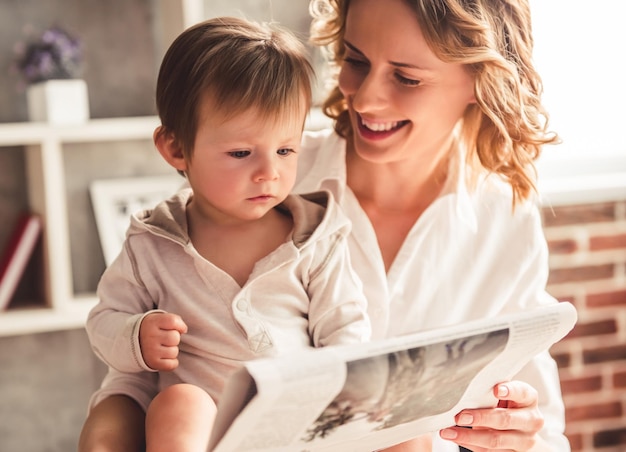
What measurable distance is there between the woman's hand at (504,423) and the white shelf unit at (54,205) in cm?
142

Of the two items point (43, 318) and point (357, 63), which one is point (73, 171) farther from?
point (357, 63)

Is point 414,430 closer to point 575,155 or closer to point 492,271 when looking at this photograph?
point 492,271

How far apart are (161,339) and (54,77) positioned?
1.50 m

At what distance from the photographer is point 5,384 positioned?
2.73 metres

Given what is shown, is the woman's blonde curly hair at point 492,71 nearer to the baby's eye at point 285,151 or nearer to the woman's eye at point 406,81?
the woman's eye at point 406,81

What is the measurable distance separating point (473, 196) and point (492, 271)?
0.53 feet

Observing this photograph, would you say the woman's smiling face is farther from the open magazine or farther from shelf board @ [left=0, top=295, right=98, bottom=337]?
shelf board @ [left=0, top=295, right=98, bottom=337]

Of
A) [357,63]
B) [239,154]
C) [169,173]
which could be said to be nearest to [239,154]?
[239,154]

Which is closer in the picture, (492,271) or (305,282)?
(305,282)

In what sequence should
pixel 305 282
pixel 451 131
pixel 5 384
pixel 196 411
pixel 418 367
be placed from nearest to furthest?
pixel 418 367
pixel 196 411
pixel 305 282
pixel 451 131
pixel 5 384

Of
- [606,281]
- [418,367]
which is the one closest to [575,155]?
[606,281]

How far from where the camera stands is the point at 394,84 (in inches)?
63.6

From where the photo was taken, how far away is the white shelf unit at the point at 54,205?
2.39m

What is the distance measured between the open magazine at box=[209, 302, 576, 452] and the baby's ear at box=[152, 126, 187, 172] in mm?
483
